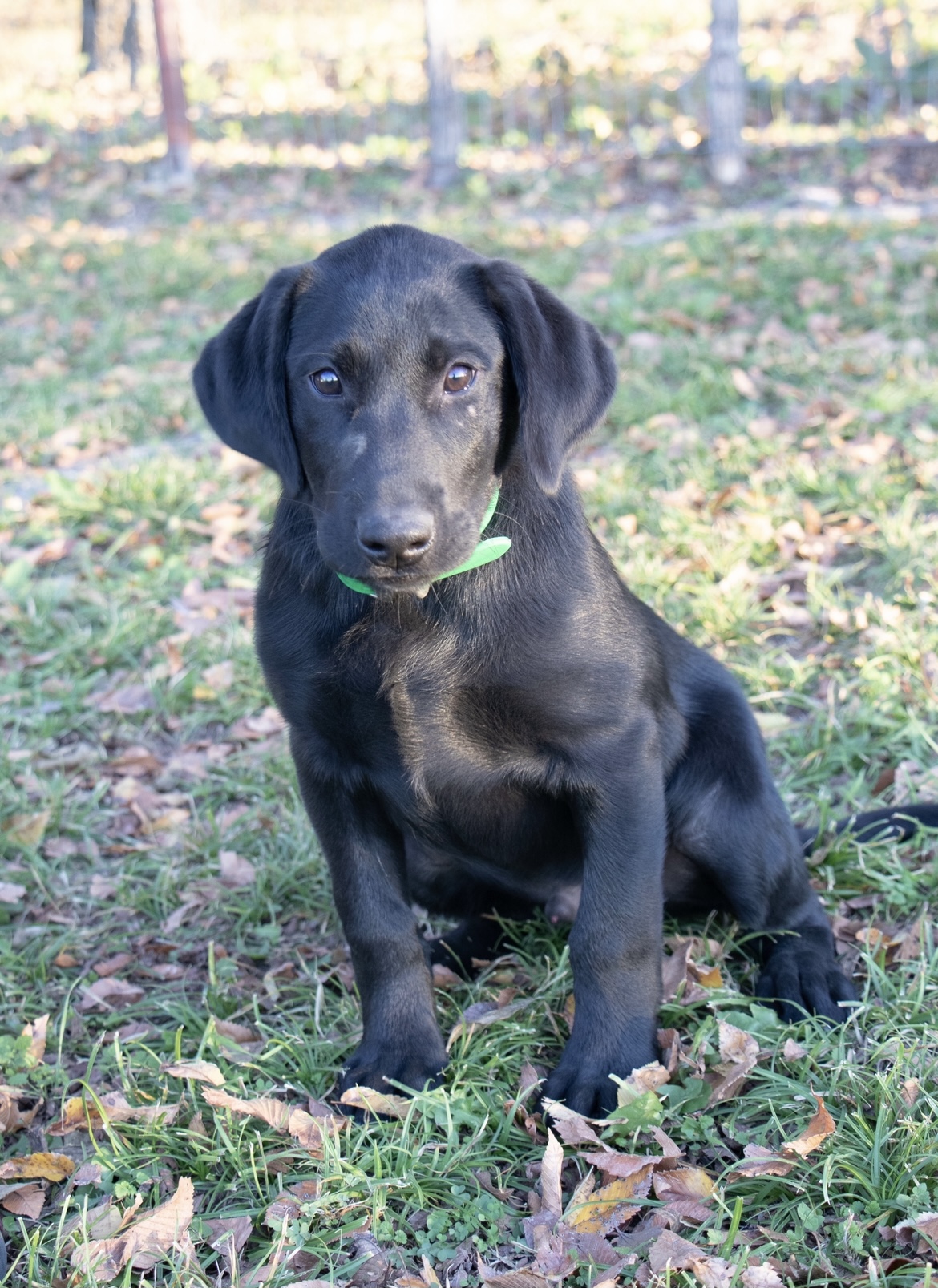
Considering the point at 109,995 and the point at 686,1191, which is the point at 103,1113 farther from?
the point at 686,1191

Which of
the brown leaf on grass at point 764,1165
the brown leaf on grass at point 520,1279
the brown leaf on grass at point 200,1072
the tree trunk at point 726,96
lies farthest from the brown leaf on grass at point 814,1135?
the tree trunk at point 726,96

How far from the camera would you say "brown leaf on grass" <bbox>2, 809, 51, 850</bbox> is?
137 inches

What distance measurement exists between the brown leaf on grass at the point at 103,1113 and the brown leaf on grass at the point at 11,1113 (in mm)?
58

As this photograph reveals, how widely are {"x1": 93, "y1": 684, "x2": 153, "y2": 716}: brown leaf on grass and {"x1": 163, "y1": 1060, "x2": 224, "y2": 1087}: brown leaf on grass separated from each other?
182 cm

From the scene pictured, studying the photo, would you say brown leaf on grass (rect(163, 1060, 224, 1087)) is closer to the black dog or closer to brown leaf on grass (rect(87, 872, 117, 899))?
the black dog

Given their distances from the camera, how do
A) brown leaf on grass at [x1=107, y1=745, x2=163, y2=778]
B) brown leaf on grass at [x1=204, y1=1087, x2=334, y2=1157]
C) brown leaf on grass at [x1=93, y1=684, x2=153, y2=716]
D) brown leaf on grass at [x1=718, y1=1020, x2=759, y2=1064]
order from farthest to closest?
brown leaf on grass at [x1=93, y1=684, x2=153, y2=716]
brown leaf on grass at [x1=107, y1=745, x2=163, y2=778]
brown leaf on grass at [x1=718, y1=1020, x2=759, y2=1064]
brown leaf on grass at [x1=204, y1=1087, x2=334, y2=1157]

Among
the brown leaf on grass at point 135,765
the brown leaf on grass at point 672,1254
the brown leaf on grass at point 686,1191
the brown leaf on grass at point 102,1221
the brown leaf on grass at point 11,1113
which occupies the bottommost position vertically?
the brown leaf on grass at point 135,765

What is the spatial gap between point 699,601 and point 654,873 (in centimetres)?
176

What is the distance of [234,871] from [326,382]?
4.89 ft

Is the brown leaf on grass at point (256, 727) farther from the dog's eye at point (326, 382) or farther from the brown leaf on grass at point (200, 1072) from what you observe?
the dog's eye at point (326, 382)

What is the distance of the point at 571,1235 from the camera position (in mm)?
2062

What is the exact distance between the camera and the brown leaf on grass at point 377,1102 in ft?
7.80

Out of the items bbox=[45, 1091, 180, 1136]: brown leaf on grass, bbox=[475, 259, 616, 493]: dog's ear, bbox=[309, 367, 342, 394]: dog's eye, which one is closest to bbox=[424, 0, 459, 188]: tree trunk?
bbox=[475, 259, 616, 493]: dog's ear

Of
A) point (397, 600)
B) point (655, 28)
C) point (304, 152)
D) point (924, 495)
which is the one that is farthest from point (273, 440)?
point (655, 28)
